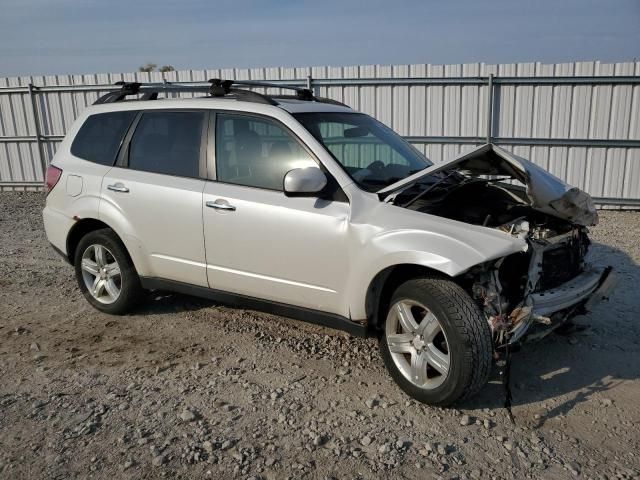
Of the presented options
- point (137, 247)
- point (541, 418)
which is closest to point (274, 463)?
point (541, 418)

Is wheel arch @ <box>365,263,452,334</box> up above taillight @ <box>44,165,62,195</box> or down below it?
below

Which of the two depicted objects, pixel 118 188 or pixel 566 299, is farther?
pixel 118 188

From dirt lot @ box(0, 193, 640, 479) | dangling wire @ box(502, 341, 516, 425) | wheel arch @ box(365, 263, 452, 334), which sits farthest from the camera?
wheel arch @ box(365, 263, 452, 334)

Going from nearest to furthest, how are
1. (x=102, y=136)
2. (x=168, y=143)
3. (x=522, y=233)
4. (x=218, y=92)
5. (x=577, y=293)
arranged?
1. (x=522, y=233)
2. (x=577, y=293)
3. (x=168, y=143)
4. (x=218, y=92)
5. (x=102, y=136)

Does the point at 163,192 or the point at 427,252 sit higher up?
the point at 163,192

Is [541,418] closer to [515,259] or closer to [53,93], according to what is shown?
[515,259]

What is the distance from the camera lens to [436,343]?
3.53 m

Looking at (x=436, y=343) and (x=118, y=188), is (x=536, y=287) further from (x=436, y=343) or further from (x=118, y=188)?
(x=118, y=188)

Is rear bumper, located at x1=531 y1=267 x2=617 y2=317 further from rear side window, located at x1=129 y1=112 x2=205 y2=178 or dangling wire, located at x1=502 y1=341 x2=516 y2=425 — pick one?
rear side window, located at x1=129 y1=112 x2=205 y2=178

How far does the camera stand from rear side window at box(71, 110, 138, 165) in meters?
4.89

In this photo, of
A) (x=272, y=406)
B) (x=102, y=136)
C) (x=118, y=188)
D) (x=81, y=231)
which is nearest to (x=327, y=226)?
(x=272, y=406)

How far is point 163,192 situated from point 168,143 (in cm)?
45

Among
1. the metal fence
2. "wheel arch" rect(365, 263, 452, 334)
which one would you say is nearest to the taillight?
"wheel arch" rect(365, 263, 452, 334)

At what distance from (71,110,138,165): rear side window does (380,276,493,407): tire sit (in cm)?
288
